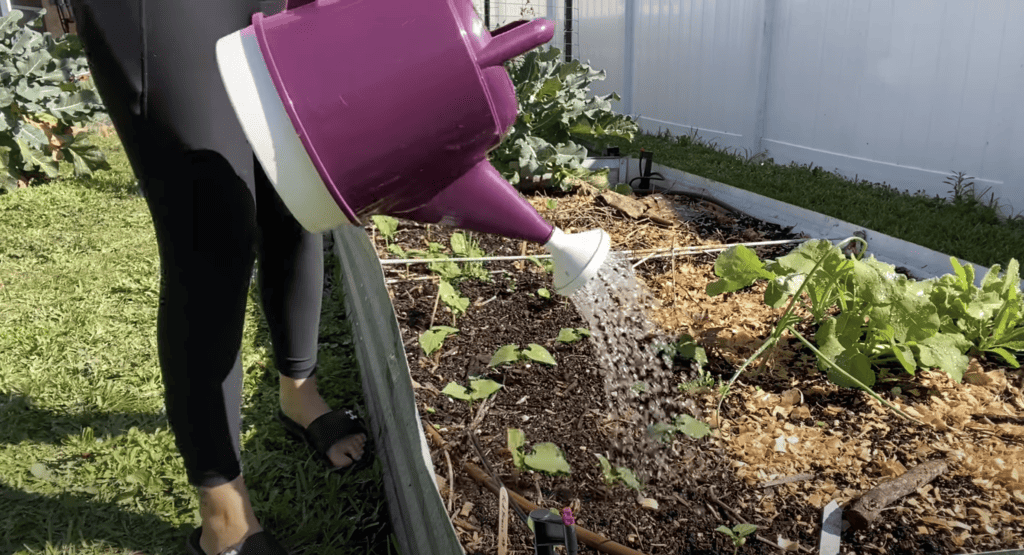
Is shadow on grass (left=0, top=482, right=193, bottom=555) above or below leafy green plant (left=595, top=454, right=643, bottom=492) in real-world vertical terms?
below

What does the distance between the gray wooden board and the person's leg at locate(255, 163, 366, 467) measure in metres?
0.14

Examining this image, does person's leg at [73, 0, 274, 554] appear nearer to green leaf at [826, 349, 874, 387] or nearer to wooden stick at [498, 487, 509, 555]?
wooden stick at [498, 487, 509, 555]

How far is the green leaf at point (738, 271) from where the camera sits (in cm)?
176

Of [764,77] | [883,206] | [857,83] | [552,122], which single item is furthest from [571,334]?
[764,77]

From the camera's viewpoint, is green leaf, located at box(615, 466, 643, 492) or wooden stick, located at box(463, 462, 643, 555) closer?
wooden stick, located at box(463, 462, 643, 555)

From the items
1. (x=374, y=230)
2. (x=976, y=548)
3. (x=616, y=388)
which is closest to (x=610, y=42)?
(x=374, y=230)

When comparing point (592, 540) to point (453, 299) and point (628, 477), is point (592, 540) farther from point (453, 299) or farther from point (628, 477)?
point (453, 299)

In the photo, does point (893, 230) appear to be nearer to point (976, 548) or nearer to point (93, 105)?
point (976, 548)

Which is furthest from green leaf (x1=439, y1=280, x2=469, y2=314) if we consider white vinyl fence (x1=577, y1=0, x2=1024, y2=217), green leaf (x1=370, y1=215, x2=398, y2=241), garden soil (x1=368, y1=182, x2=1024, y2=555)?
white vinyl fence (x1=577, y1=0, x2=1024, y2=217)

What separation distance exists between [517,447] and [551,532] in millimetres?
545

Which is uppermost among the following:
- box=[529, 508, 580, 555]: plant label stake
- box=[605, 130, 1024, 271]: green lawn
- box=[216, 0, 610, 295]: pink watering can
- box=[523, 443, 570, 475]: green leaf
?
box=[216, 0, 610, 295]: pink watering can

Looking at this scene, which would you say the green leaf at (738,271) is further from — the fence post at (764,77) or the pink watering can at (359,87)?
the fence post at (764,77)

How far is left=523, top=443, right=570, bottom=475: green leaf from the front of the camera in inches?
53.4

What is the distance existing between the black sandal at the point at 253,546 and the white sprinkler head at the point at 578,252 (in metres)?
0.77
